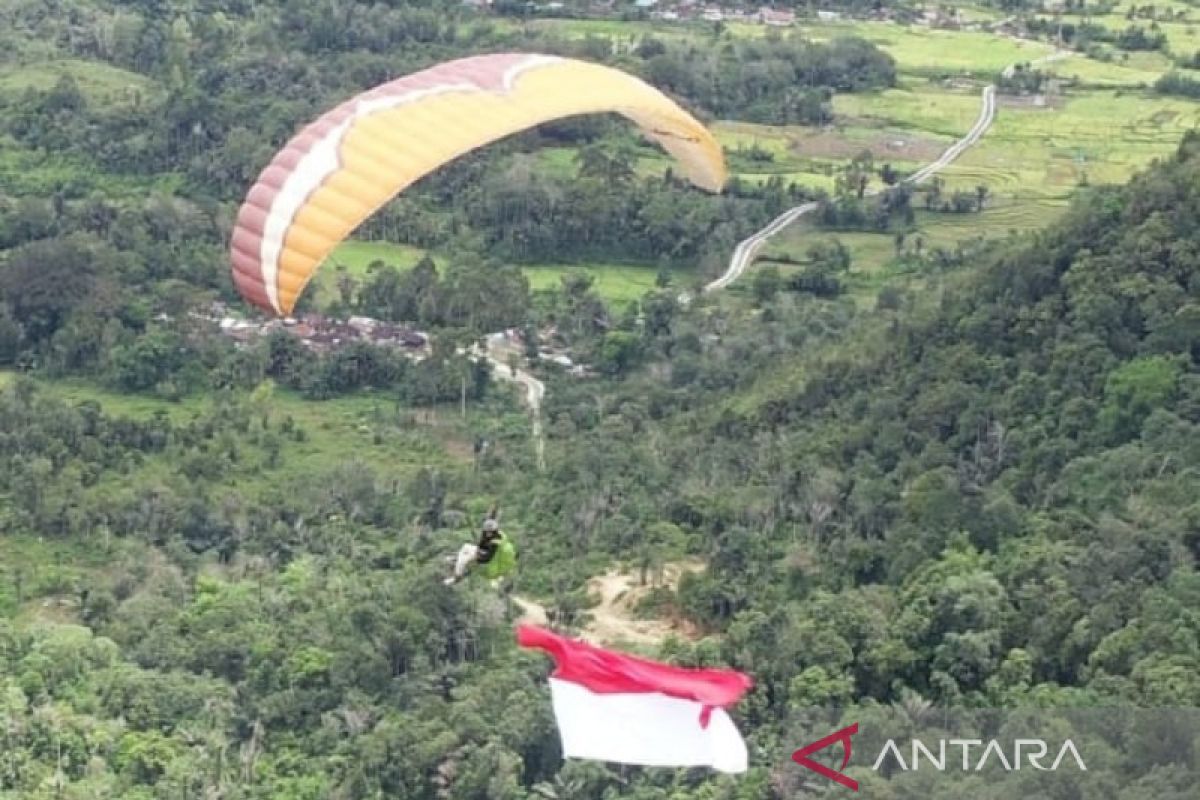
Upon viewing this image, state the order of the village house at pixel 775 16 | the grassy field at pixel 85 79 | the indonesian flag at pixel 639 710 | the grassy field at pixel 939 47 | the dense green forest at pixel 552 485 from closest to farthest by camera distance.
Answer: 1. the indonesian flag at pixel 639 710
2. the dense green forest at pixel 552 485
3. the grassy field at pixel 85 79
4. the grassy field at pixel 939 47
5. the village house at pixel 775 16

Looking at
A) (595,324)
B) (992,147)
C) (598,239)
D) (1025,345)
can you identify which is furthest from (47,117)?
(1025,345)

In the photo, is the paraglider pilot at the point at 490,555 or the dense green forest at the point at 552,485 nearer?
the paraglider pilot at the point at 490,555

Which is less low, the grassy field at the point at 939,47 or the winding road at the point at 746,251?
the grassy field at the point at 939,47

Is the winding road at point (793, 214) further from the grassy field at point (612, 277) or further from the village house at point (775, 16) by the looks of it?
the village house at point (775, 16)

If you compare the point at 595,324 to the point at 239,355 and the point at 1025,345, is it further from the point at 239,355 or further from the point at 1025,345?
the point at 1025,345

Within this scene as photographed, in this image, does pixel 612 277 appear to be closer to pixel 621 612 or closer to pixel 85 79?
pixel 85 79

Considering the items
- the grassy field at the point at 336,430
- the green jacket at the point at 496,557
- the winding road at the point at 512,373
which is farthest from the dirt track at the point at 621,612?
the green jacket at the point at 496,557

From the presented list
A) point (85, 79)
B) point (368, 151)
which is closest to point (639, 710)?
point (368, 151)
